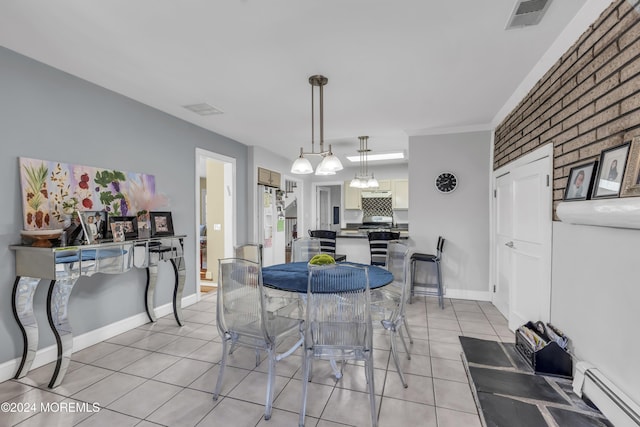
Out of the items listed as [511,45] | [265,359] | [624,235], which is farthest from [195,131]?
[624,235]

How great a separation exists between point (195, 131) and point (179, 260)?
1821mm

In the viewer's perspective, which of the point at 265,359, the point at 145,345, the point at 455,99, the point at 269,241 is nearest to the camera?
the point at 265,359

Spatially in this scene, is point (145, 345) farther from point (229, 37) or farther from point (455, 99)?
point (455, 99)

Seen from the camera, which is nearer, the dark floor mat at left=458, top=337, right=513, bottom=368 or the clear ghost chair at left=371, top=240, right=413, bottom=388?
the clear ghost chair at left=371, top=240, right=413, bottom=388

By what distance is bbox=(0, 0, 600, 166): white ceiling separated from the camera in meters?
1.86

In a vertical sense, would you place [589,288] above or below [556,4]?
below

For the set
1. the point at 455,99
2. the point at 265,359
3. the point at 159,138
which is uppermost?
the point at 455,99

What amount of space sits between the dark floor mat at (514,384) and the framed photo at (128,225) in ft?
10.9

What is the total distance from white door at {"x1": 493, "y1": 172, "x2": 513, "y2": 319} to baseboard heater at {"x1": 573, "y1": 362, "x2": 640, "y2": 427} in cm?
152

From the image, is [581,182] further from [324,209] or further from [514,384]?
[324,209]

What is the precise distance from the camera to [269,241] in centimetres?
587

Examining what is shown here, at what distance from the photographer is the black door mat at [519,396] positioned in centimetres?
182

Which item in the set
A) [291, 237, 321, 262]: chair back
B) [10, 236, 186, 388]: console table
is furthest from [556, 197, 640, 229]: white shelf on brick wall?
[10, 236, 186, 388]: console table

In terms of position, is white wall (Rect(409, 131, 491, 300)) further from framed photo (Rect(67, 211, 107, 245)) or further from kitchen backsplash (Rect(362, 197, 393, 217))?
framed photo (Rect(67, 211, 107, 245))
